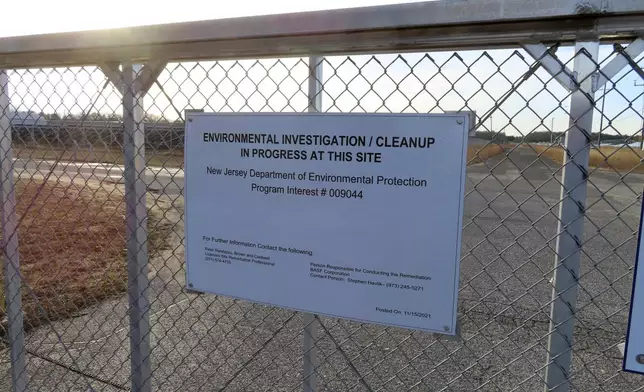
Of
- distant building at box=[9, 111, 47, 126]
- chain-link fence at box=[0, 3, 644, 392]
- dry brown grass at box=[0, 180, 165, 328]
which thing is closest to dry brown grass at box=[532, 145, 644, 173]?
chain-link fence at box=[0, 3, 644, 392]

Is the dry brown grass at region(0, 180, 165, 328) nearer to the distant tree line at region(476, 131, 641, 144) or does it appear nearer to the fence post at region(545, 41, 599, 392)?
the distant tree line at region(476, 131, 641, 144)

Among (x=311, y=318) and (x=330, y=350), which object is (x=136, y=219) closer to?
(x=311, y=318)

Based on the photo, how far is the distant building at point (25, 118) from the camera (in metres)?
2.73

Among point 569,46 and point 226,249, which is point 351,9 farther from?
point 226,249

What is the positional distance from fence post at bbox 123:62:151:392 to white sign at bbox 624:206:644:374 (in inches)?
73.7

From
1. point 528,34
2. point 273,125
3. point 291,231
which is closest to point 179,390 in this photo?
point 291,231

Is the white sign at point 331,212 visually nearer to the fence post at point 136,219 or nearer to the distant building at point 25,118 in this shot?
the fence post at point 136,219

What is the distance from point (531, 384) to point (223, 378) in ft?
7.55

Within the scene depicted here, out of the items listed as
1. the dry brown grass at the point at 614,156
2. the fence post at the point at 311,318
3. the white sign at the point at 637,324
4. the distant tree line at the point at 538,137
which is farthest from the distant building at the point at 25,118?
the white sign at the point at 637,324

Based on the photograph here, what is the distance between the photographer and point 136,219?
210cm

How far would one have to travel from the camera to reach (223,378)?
3.55 m

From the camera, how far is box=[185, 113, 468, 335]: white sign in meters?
1.48

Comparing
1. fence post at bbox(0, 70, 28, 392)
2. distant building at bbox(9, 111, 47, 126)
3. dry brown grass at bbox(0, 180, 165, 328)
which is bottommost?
dry brown grass at bbox(0, 180, 165, 328)

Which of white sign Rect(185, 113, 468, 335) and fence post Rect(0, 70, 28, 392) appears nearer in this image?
white sign Rect(185, 113, 468, 335)
